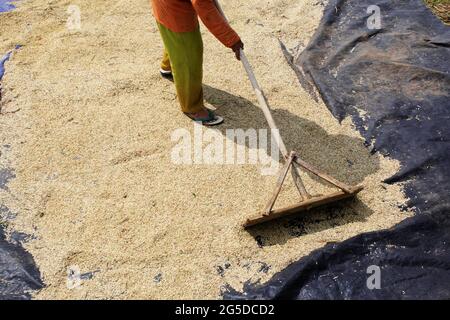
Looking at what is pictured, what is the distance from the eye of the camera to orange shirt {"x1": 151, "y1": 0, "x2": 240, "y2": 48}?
3101 millimetres

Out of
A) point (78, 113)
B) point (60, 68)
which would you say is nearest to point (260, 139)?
point (78, 113)

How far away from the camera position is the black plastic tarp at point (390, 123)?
2.73 metres

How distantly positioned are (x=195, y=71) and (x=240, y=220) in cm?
130

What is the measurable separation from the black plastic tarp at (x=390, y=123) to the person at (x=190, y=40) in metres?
1.08

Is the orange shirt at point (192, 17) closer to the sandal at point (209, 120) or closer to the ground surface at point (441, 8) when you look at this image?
the sandal at point (209, 120)

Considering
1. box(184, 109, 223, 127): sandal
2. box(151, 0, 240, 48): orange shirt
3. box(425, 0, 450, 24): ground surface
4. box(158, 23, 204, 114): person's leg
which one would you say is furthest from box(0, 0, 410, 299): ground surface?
box(425, 0, 450, 24): ground surface

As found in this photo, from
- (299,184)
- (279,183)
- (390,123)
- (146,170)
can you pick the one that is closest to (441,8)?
(390,123)

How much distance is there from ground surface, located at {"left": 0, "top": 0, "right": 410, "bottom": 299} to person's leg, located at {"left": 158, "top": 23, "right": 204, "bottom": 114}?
0.19 metres

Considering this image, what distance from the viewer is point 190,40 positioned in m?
3.51

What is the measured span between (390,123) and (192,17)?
70.0 inches

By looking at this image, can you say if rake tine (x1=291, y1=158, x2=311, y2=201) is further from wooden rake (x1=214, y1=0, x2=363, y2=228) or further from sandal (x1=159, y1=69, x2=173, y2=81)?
sandal (x1=159, y1=69, x2=173, y2=81)

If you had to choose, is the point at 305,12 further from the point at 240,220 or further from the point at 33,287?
the point at 33,287

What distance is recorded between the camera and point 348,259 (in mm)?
2830

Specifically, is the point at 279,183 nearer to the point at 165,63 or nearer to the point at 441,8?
the point at 165,63
